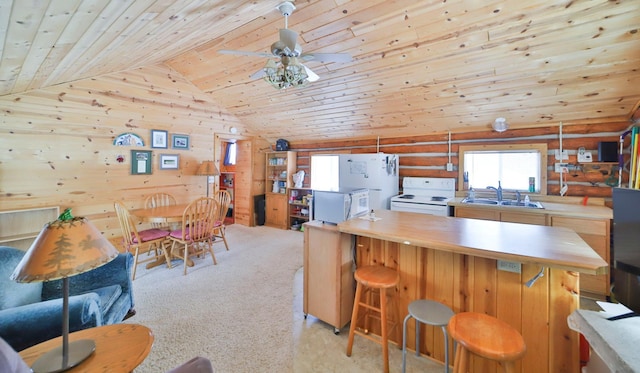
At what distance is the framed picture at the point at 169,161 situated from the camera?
4.58 meters

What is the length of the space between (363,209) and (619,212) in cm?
168

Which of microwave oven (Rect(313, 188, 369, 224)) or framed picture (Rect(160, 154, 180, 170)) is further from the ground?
framed picture (Rect(160, 154, 180, 170))

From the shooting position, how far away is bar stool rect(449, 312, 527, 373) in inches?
47.1

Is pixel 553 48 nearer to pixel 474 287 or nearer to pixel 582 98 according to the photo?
pixel 582 98

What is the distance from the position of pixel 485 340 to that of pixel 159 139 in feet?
16.8

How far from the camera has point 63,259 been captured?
0.97 meters

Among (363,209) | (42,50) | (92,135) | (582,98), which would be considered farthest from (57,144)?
(582,98)

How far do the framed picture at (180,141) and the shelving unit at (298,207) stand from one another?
7.78ft

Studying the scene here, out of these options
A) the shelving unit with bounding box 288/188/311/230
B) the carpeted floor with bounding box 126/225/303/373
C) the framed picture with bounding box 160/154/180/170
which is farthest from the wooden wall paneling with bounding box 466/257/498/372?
the framed picture with bounding box 160/154/180/170

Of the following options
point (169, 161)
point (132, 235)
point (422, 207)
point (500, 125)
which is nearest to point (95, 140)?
point (169, 161)

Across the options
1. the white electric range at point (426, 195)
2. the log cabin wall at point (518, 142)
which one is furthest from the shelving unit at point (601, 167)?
the white electric range at point (426, 195)

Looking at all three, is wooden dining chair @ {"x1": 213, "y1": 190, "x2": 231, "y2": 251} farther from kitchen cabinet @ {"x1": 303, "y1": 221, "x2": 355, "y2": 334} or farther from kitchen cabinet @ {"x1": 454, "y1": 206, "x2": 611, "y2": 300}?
kitchen cabinet @ {"x1": 454, "y1": 206, "x2": 611, "y2": 300}

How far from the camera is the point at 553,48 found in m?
2.47

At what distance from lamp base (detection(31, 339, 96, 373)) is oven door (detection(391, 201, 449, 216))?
371cm
